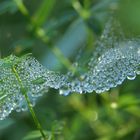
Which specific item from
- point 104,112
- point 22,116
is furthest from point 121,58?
point 22,116

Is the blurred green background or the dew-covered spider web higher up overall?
the blurred green background

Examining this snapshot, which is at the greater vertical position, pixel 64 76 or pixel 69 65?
pixel 69 65

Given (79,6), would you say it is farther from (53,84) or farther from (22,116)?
(53,84)

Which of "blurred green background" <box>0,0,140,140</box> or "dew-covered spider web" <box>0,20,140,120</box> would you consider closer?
"dew-covered spider web" <box>0,20,140,120</box>

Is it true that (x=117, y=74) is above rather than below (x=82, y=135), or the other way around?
below

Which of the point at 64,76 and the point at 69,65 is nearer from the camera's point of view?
the point at 64,76
